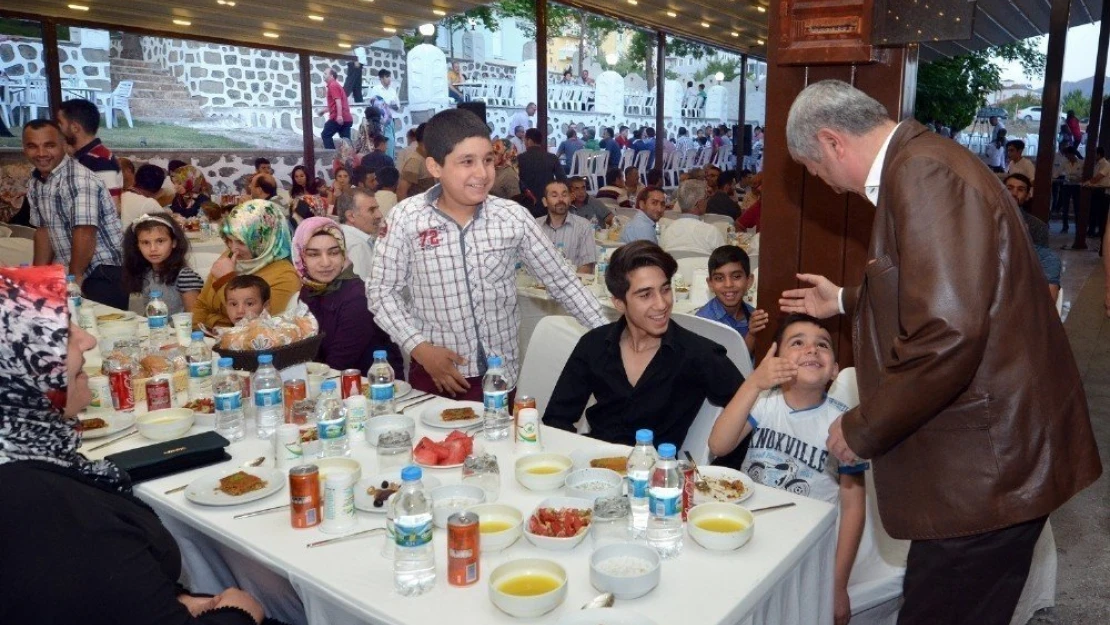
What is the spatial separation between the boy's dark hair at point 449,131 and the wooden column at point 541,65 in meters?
8.52

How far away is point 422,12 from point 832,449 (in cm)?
973

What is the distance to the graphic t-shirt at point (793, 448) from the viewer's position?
235cm

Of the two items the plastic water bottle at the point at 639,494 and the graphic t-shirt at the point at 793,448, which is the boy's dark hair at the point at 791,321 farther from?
the plastic water bottle at the point at 639,494

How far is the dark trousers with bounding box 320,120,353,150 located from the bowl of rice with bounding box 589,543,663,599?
12158mm

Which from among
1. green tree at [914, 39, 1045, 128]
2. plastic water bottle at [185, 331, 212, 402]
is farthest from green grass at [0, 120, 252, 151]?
green tree at [914, 39, 1045, 128]

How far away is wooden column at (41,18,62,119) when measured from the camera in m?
9.67

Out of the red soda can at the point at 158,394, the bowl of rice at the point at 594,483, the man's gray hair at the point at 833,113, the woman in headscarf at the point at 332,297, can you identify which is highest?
the man's gray hair at the point at 833,113

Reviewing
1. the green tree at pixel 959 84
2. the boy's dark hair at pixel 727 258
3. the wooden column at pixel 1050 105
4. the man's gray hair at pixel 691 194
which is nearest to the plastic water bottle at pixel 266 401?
the boy's dark hair at pixel 727 258

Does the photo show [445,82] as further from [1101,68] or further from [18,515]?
[18,515]

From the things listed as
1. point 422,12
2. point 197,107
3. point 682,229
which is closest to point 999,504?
point 682,229

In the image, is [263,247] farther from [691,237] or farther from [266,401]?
[691,237]

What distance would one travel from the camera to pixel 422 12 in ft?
34.6

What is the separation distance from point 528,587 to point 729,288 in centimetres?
249

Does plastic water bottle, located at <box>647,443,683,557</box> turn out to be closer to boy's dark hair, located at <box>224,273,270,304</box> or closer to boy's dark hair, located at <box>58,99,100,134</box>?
boy's dark hair, located at <box>224,273,270,304</box>
